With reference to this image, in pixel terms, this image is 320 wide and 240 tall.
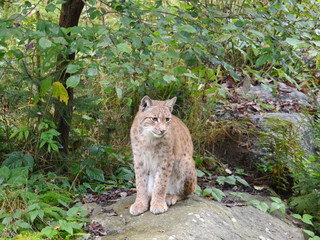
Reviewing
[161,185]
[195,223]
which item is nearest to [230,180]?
[161,185]

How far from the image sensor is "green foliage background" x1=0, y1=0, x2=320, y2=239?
3.99 m

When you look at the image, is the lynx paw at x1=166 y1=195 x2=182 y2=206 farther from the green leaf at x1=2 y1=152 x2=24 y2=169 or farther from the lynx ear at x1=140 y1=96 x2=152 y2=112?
the green leaf at x1=2 y1=152 x2=24 y2=169

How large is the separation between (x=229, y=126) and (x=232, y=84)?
2.01 metres

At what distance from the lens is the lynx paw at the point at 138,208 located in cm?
476

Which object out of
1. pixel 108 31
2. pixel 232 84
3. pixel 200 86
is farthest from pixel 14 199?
pixel 232 84

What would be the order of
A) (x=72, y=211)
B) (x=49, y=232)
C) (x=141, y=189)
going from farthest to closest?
(x=141, y=189) → (x=72, y=211) → (x=49, y=232)

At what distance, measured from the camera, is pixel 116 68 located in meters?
3.92

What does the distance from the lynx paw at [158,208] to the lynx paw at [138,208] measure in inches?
4.1

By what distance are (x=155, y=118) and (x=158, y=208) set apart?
984 millimetres

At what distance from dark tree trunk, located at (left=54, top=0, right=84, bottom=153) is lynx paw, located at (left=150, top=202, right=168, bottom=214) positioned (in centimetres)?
173

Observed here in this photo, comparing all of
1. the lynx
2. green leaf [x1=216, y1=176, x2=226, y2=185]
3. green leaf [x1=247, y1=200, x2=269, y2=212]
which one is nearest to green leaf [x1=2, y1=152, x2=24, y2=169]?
the lynx

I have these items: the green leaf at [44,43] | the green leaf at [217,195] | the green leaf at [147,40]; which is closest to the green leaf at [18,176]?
the green leaf at [44,43]

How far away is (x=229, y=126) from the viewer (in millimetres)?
7312

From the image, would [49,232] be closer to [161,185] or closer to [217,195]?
[161,185]
